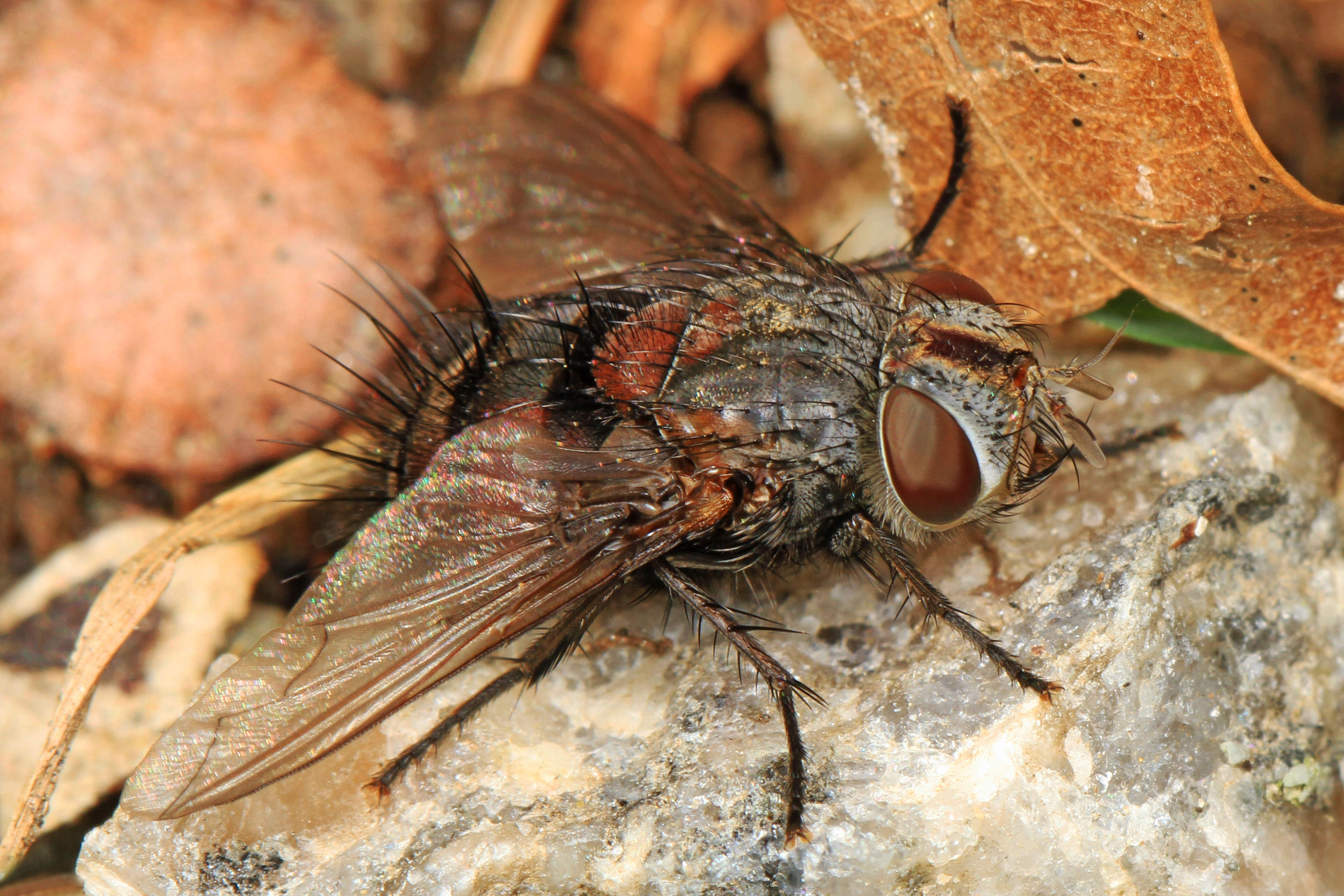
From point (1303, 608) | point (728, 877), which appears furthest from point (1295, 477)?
point (728, 877)

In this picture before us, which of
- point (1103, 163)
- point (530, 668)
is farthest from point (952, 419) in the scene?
point (530, 668)

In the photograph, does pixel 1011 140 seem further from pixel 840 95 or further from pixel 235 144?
pixel 235 144

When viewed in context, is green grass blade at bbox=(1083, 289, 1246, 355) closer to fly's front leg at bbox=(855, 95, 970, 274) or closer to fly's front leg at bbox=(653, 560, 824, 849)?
fly's front leg at bbox=(855, 95, 970, 274)

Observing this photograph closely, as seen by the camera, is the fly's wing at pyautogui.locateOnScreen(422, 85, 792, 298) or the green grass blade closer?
the green grass blade

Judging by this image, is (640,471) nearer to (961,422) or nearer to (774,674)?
(774,674)

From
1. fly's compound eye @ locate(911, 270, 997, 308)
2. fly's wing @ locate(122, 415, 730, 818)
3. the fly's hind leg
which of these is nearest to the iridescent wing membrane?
fly's wing @ locate(122, 415, 730, 818)
